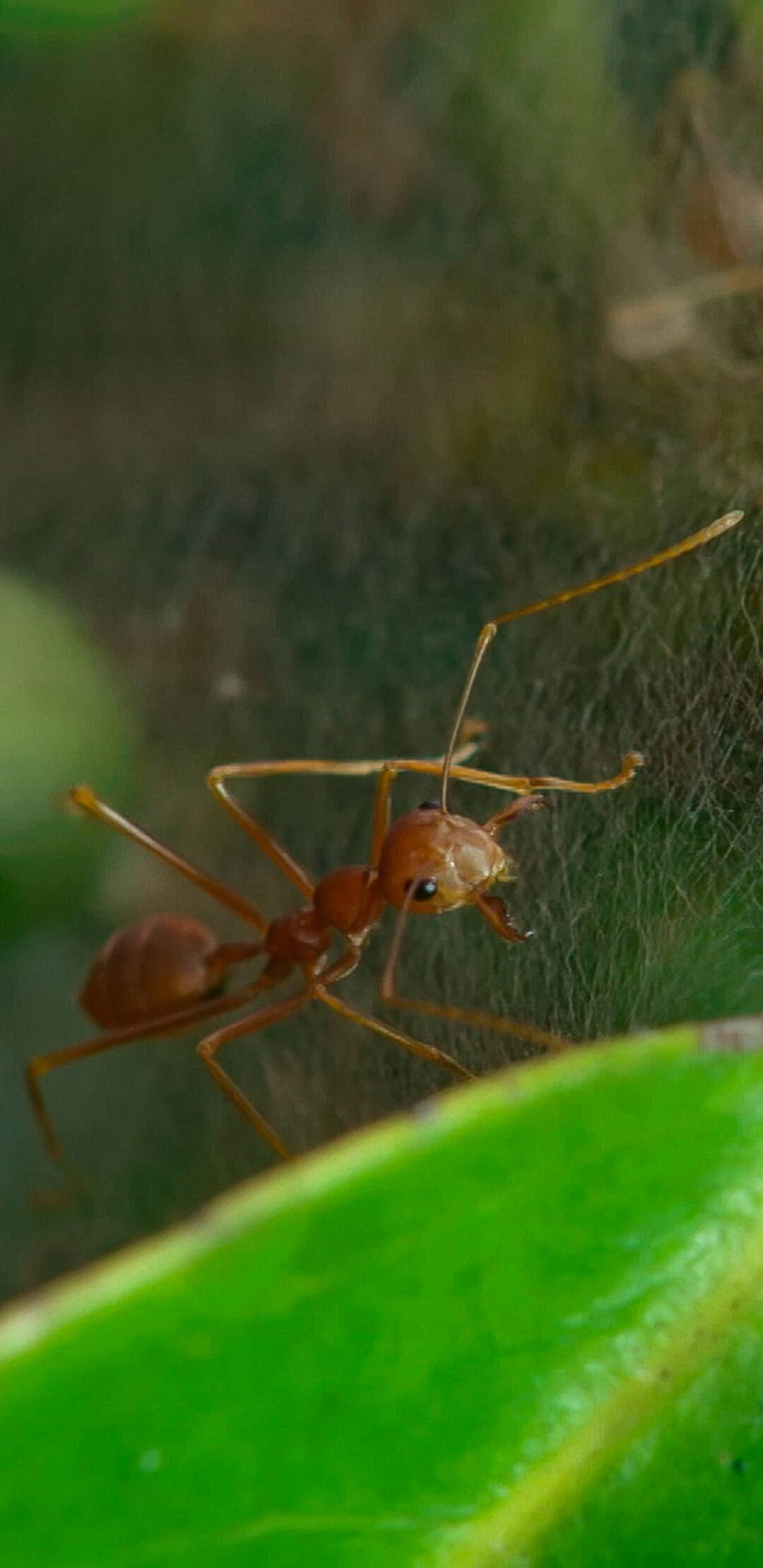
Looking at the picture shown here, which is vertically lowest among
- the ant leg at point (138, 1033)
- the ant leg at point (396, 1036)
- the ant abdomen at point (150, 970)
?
the ant leg at point (138, 1033)

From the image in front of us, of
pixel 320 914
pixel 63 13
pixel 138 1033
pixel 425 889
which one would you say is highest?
pixel 63 13

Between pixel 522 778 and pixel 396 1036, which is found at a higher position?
pixel 522 778

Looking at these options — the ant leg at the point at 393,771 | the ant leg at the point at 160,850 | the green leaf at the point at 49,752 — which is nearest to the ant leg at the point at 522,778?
the ant leg at the point at 393,771

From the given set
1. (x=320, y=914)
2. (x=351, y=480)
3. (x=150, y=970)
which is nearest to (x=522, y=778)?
(x=320, y=914)

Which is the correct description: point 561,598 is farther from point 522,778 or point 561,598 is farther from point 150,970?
point 150,970

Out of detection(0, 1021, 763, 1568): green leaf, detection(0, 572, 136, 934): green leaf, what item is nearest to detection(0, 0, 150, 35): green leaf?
detection(0, 572, 136, 934): green leaf

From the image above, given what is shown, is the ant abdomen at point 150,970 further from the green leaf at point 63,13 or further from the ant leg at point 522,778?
the green leaf at point 63,13
